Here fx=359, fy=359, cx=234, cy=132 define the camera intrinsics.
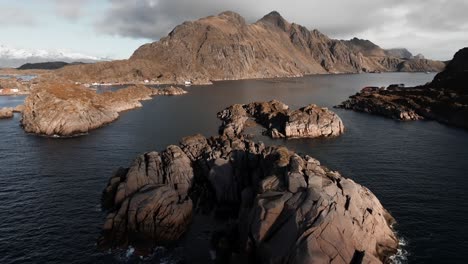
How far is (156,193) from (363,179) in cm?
4065

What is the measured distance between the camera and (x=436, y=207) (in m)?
57.3

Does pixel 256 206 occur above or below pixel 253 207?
above

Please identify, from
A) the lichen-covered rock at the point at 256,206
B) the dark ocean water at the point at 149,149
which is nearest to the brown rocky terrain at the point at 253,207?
the lichen-covered rock at the point at 256,206

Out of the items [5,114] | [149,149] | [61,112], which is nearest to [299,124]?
[149,149]

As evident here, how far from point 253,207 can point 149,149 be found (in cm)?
5600

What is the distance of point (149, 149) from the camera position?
93.6m

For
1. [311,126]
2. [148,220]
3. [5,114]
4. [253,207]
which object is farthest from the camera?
[5,114]

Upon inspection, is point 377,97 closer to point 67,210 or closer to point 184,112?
point 184,112

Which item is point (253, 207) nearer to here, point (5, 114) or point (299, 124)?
point (299, 124)

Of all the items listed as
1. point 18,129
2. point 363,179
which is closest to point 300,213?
point 363,179

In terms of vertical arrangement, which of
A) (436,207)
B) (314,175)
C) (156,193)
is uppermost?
(314,175)

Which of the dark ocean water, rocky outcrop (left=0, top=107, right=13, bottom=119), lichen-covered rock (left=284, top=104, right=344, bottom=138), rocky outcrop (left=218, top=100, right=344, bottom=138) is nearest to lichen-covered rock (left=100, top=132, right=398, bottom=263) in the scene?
the dark ocean water

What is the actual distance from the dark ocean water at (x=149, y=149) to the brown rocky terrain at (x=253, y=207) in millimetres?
4622

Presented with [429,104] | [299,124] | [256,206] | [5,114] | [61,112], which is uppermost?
[61,112]
